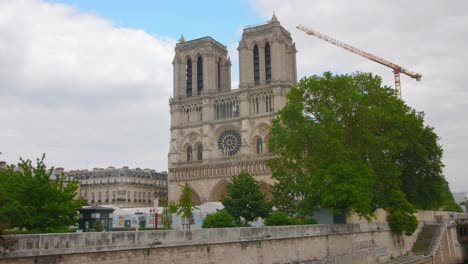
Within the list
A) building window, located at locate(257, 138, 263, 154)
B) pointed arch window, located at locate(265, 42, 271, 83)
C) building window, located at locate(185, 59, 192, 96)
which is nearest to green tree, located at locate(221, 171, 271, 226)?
building window, located at locate(257, 138, 263, 154)

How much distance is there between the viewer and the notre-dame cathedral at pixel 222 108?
228ft

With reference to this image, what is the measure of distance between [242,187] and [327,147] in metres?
7.85

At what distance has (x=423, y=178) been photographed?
43.7m

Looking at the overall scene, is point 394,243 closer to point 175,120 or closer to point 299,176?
point 299,176

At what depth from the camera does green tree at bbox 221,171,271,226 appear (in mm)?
36312

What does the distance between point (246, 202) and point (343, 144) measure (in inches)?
315

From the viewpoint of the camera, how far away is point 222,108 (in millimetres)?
74438

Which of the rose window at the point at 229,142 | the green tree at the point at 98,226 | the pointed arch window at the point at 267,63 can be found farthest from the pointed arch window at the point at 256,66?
the green tree at the point at 98,226

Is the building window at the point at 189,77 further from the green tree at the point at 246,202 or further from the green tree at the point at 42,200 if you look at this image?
the green tree at the point at 42,200

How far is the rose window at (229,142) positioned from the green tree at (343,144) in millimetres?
31790

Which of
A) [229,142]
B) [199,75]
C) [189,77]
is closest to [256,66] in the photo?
[199,75]

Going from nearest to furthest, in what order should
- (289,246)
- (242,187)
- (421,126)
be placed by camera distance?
(289,246), (242,187), (421,126)

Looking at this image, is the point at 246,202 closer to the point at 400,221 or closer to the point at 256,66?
the point at 400,221

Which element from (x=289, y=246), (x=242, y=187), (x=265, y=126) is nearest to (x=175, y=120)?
(x=265, y=126)
